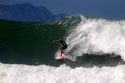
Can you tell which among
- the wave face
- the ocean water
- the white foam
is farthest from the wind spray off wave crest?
the white foam

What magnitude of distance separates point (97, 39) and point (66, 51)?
1.94 m

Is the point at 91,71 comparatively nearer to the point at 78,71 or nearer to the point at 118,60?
the point at 78,71

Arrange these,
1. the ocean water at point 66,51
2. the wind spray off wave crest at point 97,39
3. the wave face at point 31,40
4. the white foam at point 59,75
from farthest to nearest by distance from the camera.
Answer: the wave face at point 31,40, the wind spray off wave crest at point 97,39, the ocean water at point 66,51, the white foam at point 59,75

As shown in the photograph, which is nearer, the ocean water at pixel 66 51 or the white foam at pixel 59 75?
the white foam at pixel 59 75

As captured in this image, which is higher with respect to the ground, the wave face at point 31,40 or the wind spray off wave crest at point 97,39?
the wind spray off wave crest at point 97,39

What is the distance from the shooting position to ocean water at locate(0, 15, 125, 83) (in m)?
9.00

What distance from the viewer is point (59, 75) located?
30.1 feet

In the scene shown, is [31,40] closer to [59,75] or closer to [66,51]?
[66,51]

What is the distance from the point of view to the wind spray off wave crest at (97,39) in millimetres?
13070

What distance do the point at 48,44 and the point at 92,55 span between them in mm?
3247

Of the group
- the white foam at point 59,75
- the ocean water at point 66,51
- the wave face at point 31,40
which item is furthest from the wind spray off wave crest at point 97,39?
the white foam at point 59,75

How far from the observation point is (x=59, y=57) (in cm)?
1307

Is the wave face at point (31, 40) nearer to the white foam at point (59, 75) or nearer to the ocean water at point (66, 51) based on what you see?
the ocean water at point (66, 51)

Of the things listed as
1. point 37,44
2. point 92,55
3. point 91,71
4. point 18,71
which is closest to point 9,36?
point 37,44
